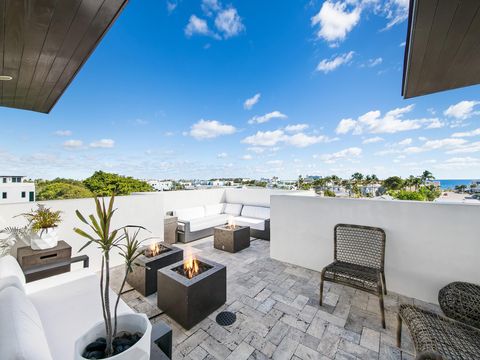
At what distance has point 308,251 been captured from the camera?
332 centimetres

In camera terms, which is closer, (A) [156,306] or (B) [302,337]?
(B) [302,337]

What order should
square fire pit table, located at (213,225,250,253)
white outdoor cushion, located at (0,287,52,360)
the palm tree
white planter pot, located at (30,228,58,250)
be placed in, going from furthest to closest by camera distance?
1. the palm tree
2. square fire pit table, located at (213,225,250,253)
3. white planter pot, located at (30,228,58,250)
4. white outdoor cushion, located at (0,287,52,360)

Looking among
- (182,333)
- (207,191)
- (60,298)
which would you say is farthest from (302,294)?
(207,191)

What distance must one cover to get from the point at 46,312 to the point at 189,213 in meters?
3.78

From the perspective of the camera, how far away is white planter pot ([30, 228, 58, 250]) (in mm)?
2412

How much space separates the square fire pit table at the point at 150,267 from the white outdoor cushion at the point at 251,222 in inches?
92.5

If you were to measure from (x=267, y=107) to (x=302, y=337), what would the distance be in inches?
352

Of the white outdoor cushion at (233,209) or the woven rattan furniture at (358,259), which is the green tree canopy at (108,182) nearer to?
the white outdoor cushion at (233,209)

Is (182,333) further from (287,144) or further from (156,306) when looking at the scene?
(287,144)

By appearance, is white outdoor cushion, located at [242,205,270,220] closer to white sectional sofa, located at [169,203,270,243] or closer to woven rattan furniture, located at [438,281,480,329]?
white sectional sofa, located at [169,203,270,243]

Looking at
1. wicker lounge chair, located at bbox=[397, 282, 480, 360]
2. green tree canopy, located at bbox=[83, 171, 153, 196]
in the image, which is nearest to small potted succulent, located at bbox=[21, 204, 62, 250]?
green tree canopy, located at bbox=[83, 171, 153, 196]

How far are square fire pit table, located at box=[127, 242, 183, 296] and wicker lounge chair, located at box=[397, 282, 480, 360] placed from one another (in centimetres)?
264

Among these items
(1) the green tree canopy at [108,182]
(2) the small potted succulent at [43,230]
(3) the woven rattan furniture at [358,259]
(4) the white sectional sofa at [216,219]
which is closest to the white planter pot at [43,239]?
(2) the small potted succulent at [43,230]

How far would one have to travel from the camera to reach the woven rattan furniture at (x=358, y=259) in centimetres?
213
